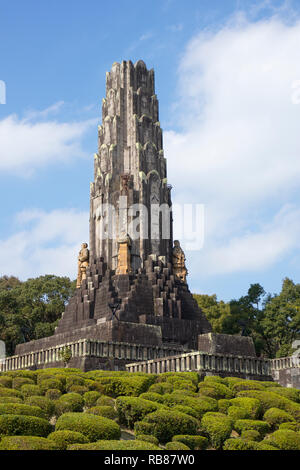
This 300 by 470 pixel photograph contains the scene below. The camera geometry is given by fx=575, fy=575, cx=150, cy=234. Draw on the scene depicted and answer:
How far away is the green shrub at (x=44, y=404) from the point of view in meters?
17.2

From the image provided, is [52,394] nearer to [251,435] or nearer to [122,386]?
[122,386]

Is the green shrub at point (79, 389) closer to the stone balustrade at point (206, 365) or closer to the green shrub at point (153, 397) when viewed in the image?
the green shrub at point (153, 397)

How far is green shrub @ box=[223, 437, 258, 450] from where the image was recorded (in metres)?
16.2

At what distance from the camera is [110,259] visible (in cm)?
4141

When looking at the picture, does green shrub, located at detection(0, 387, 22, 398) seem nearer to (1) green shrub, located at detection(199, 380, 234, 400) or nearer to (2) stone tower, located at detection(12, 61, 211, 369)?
(1) green shrub, located at detection(199, 380, 234, 400)

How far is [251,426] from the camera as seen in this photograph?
1841cm

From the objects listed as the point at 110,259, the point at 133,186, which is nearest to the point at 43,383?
the point at 110,259

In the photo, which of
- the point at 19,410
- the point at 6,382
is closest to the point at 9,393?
the point at 6,382

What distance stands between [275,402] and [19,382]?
9344 mm

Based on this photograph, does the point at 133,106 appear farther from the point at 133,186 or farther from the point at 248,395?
the point at 248,395

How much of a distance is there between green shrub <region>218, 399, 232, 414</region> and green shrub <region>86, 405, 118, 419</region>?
4.37 metres

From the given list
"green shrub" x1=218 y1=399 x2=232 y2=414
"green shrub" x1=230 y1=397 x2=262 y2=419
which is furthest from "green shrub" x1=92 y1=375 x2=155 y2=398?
"green shrub" x1=230 y1=397 x2=262 y2=419

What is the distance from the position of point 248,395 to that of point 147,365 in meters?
7.37

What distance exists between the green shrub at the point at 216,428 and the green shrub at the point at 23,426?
5050mm
